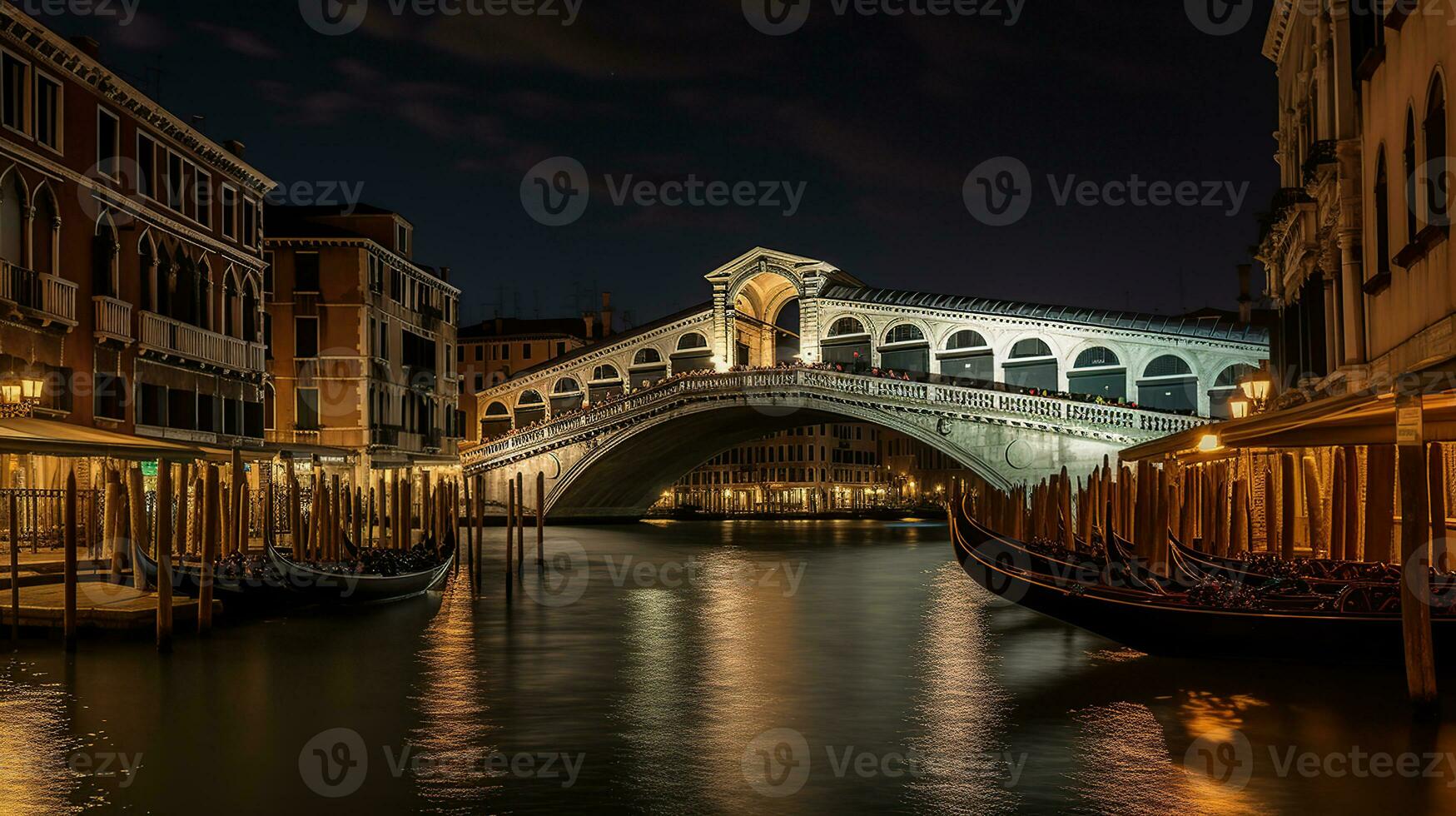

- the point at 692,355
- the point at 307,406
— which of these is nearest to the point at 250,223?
the point at 307,406

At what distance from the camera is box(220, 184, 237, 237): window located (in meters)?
21.0

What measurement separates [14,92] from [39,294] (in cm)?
207

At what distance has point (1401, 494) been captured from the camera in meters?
7.27

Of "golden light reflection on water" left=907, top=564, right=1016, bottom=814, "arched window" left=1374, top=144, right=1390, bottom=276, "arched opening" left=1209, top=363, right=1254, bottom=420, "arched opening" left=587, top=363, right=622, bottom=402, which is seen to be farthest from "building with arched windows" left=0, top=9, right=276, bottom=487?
"arched opening" left=587, top=363, right=622, bottom=402

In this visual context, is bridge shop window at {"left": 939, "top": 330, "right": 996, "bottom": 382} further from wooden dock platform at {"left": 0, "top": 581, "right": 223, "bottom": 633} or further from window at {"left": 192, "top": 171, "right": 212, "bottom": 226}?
wooden dock platform at {"left": 0, "top": 581, "right": 223, "bottom": 633}

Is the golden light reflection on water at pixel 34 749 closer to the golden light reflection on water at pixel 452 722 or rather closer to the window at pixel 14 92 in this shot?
the golden light reflection on water at pixel 452 722

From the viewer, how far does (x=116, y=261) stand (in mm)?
16906

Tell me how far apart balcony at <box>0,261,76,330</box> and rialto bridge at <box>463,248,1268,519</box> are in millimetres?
17537

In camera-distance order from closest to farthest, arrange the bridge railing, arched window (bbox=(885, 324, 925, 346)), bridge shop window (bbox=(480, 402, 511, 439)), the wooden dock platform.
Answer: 1. the wooden dock platform
2. the bridge railing
3. arched window (bbox=(885, 324, 925, 346))
4. bridge shop window (bbox=(480, 402, 511, 439))

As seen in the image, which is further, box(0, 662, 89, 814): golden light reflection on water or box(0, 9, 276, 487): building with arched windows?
box(0, 9, 276, 487): building with arched windows

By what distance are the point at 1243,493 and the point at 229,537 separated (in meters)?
9.77

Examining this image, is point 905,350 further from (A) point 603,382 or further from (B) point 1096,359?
(A) point 603,382

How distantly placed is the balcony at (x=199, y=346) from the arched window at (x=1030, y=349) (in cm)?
1786

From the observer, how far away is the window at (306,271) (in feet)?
91.1
